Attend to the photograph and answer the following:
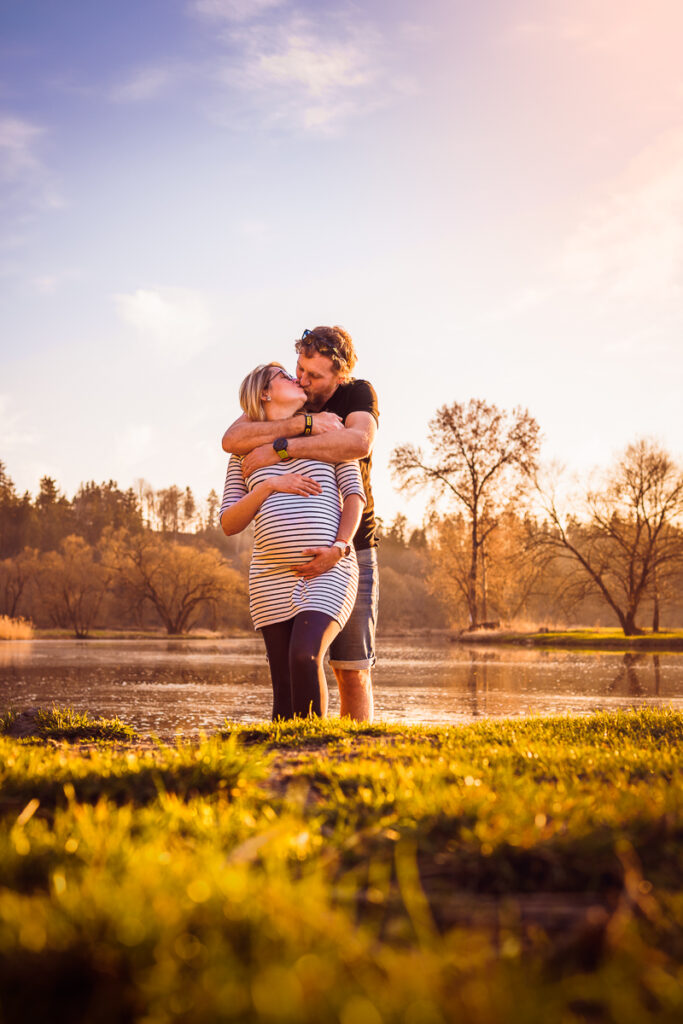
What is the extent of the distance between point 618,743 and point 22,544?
314 ft

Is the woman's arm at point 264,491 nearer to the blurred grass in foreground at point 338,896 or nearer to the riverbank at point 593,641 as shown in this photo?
the blurred grass in foreground at point 338,896

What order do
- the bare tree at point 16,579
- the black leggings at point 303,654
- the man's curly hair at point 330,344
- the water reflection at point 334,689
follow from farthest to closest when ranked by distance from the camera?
the bare tree at point 16,579
the water reflection at point 334,689
the man's curly hair at point 330,344
the black leggings at point 303,654

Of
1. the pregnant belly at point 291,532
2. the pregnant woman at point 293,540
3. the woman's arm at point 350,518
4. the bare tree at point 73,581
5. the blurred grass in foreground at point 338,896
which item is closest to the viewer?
the blurred grass in foreground at point 338,896

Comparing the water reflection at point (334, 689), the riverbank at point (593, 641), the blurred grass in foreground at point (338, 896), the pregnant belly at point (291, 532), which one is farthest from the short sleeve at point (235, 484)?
the riverbank at point (593, 641)

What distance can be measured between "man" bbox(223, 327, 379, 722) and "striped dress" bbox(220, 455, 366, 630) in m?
0.10

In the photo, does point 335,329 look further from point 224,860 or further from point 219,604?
point 219,604

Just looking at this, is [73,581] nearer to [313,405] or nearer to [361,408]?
[313,405]

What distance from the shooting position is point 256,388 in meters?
5.22

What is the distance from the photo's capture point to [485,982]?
3.92 ft

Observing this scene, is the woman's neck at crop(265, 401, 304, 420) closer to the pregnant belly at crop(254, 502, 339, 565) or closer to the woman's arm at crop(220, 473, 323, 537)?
the woman's arm at crop(220, 473, 323, 537)

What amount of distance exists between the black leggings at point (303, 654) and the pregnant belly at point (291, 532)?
1.40 ft

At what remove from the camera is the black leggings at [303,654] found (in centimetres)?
471

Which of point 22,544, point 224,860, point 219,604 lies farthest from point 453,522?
point 22,544

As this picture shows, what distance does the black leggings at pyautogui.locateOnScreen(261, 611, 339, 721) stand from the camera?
4711 millimetres
